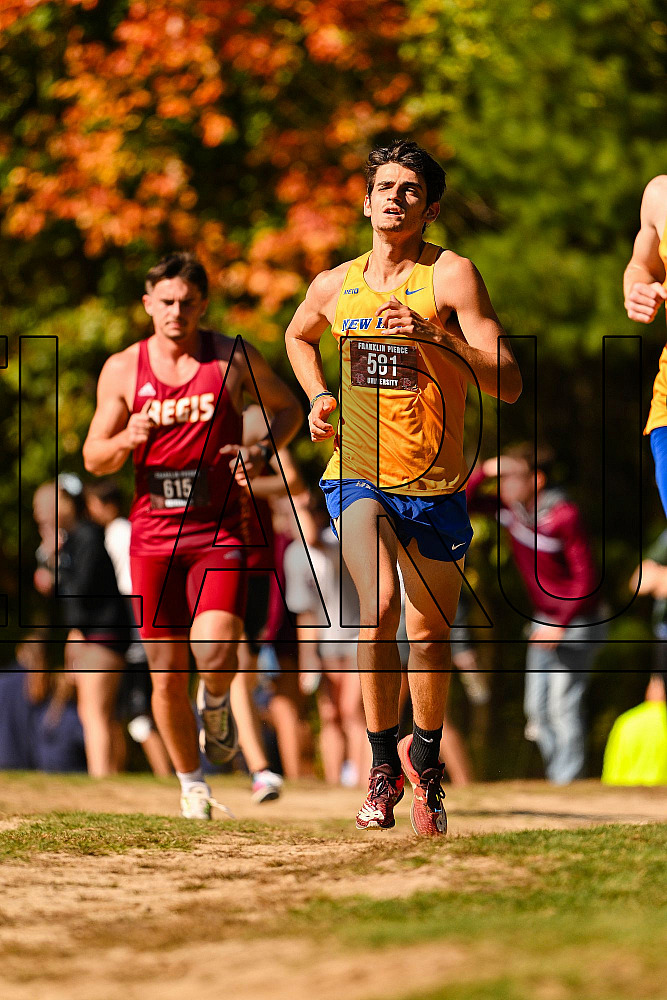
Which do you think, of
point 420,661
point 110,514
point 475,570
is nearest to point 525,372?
point 475,570

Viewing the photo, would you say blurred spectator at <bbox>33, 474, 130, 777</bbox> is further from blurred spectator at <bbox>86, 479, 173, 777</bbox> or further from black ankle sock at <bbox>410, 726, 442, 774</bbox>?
black ankle sock at <bbox>410, 726, 442, 774</bbox>

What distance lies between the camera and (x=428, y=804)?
559 cm

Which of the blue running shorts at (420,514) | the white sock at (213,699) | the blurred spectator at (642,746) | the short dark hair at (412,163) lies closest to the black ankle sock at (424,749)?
the blue running shorts at (420,514)

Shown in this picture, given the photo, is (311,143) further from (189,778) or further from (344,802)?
(189,778)

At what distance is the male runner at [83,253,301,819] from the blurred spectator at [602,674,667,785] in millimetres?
4326

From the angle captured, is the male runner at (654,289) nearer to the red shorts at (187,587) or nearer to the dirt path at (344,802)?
the red shorts at (187,587)

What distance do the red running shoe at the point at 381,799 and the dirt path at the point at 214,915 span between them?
86 mm

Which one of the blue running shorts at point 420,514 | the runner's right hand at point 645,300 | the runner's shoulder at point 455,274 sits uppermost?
the runner's shoulder at point 455,274

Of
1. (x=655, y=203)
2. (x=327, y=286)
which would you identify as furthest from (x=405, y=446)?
(x=655, y=203)

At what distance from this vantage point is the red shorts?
6.52m

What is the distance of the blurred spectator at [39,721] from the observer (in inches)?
413

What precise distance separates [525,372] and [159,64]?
14.0ft

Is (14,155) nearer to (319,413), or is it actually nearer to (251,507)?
(251,507)

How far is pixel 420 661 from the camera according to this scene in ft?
18.6
